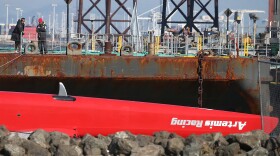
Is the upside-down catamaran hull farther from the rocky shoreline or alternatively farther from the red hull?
the rocky shoreline

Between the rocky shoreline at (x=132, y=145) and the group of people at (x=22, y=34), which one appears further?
the group of people at (x=22, y=34)

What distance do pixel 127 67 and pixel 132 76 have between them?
0.27 metres

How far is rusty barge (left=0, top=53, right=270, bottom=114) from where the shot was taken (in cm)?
1568

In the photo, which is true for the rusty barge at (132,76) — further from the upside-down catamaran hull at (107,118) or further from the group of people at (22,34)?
the upside-down catamaran hull at (107,118)

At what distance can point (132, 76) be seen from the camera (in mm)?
15930

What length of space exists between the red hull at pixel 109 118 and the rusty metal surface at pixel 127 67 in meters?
1.90

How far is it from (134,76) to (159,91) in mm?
874

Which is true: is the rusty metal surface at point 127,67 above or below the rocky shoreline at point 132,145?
above

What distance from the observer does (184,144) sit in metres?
12.6

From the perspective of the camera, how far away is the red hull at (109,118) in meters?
13.3

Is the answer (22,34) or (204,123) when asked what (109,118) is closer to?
(204,123)

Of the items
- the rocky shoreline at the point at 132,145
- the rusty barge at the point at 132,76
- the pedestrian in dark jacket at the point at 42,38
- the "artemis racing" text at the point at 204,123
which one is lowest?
the rocky shoreline at the point at 132,145

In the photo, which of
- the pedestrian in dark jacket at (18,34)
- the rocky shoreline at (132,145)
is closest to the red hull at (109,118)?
the rocky shoreline at (132,145)

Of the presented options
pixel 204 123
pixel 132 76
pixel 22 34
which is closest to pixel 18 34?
pixel 22 34
